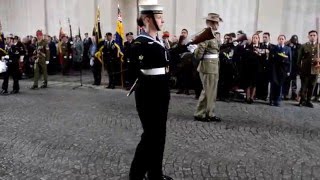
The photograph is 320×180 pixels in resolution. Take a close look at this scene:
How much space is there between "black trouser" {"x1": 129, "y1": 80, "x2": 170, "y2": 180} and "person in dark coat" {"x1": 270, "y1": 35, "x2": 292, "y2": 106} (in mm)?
6026

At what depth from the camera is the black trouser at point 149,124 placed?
14.3 ft

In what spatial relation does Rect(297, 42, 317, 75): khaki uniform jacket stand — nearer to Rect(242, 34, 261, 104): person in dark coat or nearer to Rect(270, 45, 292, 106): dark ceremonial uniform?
Rect(270, 45, 292, 106): dark ceremonial uniform

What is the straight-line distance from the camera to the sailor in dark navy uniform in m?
4.33

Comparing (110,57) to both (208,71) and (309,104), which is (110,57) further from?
(309,104)

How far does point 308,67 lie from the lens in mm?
9656

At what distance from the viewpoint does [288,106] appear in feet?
31.9

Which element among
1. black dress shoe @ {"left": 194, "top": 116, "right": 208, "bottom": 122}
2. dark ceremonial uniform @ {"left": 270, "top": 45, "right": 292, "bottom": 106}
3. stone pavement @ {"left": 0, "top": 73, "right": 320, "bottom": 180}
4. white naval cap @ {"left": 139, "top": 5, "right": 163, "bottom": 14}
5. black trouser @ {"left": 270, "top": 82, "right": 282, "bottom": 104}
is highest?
white naval cap @ {"left": 139, "top": 5, "right": 163, "bottom": 14}

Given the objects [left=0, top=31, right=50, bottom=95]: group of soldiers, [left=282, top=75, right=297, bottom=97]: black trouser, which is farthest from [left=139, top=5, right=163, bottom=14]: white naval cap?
[left=0, top=31, right=50, bottom=95]: group of soldiers

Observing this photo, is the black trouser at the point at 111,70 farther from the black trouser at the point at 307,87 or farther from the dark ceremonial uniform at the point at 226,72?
the black trouser at the point at 307,87

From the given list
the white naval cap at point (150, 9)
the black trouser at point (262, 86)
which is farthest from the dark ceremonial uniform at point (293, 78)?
the white naval cap at point (150, 9)

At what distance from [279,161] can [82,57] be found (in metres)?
12.4

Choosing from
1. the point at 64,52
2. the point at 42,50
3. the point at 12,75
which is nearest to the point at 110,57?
the point at 42,50

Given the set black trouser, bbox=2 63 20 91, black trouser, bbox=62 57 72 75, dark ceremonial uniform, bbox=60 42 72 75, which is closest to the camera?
black trouser, bbox=2 63 20 91

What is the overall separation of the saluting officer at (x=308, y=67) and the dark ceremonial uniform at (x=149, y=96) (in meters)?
6.29
